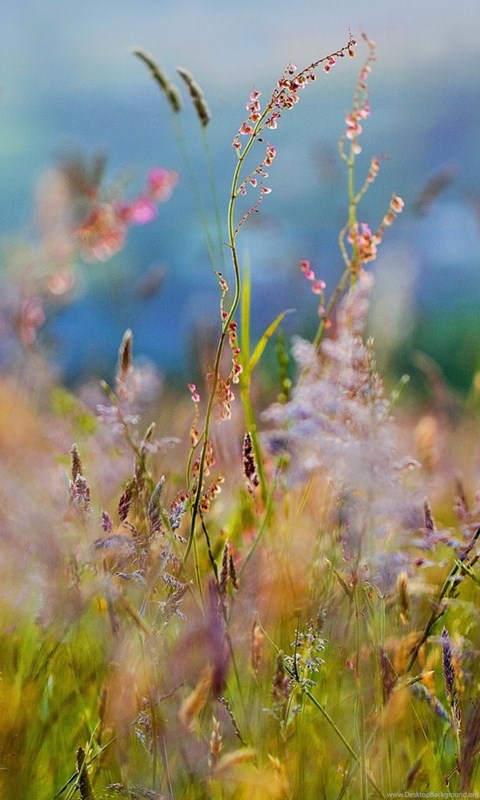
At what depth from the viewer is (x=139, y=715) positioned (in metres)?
1.00

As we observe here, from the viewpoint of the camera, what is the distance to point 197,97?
1.37 meters

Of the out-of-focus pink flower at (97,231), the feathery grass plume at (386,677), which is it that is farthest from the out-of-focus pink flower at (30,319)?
the feathery grass plume at (386,677)

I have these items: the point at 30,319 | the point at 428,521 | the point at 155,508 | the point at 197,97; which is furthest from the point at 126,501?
the point at 30,319

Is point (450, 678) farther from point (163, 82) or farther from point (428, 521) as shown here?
point (163, 82)

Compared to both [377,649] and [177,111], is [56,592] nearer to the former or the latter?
[377,649]

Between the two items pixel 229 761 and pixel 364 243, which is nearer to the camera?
pixel 229 761

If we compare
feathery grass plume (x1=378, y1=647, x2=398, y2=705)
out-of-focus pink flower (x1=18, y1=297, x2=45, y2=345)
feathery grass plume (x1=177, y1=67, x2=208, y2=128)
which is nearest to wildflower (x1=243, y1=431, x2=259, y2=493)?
feathery grass plume (x1=378, y1=647, x2=398, y2=705)

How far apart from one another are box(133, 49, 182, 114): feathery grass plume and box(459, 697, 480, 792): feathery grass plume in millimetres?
1006

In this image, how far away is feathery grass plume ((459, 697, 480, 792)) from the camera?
3.12 feet

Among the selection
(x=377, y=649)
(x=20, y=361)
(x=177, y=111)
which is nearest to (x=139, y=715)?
(x=377, y=649)

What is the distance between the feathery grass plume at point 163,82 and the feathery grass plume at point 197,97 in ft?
0.43

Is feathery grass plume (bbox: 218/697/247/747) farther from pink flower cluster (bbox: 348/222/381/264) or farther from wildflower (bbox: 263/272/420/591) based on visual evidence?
pink flower cluster (bbox: 348/222/381/264)

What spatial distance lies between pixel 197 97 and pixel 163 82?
0.16 metres

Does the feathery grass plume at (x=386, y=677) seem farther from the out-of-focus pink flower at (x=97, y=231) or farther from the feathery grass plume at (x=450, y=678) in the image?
the out-of-focus pink flower at (x=97, y=231)
